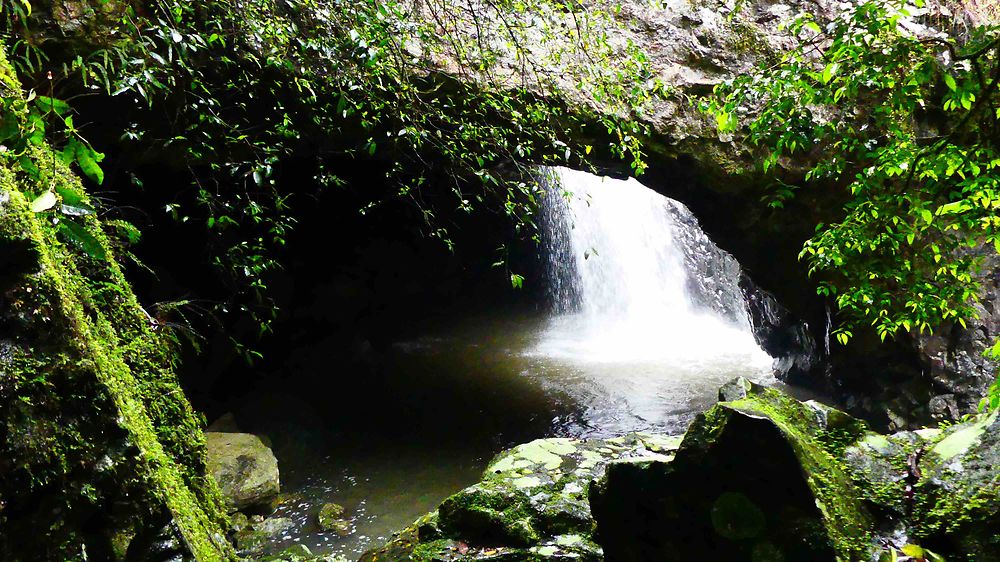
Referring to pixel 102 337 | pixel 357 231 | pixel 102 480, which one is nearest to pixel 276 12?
pixel 102 337

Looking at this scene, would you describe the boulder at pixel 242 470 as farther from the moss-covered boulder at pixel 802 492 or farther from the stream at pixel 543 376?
the moss-covered boulder at pixel 802 492

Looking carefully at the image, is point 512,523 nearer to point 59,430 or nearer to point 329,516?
point 59,430

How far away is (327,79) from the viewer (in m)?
4.23

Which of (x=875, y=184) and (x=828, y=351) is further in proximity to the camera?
(x=828, y=351)

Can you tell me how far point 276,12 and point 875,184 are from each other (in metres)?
4.40

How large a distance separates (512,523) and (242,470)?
13.8 feet

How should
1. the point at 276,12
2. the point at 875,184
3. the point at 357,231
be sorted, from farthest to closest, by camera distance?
the point at 357,231 → the point at 276,12 → the point at 875,184

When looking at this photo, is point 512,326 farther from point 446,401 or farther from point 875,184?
point 875,184

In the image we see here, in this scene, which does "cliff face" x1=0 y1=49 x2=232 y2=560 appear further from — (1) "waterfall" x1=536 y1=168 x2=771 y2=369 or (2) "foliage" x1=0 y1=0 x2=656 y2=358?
(1) "waterfall" x1=536 y1=168 x2=771 y2=369

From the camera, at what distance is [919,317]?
11.7 feet

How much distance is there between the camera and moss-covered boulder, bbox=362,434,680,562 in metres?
3.21

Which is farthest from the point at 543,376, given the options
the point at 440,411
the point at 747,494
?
the point at 747,494

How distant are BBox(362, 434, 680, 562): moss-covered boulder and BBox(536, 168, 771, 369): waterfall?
9060mm

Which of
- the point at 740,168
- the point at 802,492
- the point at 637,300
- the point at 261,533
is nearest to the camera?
the point at 802,492
